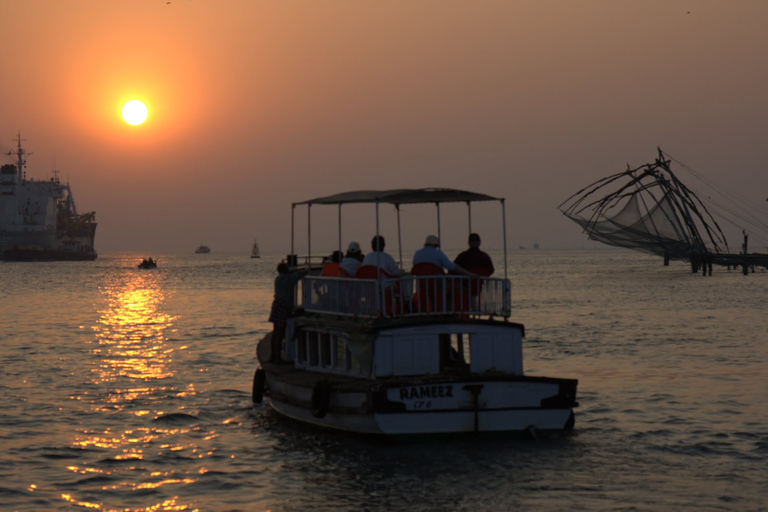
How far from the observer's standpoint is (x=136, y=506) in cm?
1633

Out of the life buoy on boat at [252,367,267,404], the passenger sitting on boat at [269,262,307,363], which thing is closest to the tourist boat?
the passenger sitting on boat at [269,262,307,363]

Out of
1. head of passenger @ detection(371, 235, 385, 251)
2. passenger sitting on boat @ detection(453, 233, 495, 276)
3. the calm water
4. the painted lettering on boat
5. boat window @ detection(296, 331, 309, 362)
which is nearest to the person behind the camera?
the calm water

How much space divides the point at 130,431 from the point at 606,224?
80.6 meters

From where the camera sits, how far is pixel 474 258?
67.7ft

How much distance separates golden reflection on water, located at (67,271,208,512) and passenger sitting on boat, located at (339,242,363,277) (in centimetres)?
467

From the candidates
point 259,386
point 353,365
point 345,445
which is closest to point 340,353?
point 353,365

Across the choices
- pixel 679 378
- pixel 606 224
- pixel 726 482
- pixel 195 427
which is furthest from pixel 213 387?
pixel 606 224

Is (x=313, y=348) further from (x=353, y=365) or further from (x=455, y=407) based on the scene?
(x=455, y=407)

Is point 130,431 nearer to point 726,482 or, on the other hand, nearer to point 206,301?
point 726,482

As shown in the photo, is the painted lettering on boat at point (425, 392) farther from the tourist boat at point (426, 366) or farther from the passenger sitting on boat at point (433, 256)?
the passenger sitting on boat at point (433, 256)

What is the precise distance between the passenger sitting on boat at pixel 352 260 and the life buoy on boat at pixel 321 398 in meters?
2.47

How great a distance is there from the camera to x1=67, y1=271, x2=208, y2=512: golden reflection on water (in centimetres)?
1819

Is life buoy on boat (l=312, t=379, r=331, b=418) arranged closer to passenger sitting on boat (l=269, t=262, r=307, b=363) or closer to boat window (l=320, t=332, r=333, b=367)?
boat window (l=320, t=332, r=333, b=367)

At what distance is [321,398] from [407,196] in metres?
4.40
